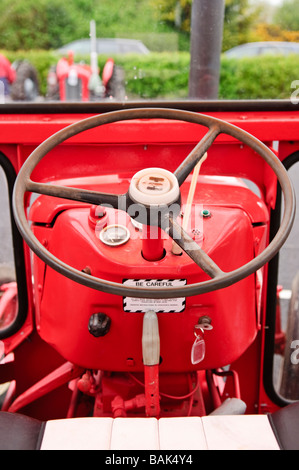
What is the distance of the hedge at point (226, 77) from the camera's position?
214cm

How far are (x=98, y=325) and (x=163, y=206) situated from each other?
450 millimetres

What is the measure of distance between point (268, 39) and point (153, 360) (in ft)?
4.36

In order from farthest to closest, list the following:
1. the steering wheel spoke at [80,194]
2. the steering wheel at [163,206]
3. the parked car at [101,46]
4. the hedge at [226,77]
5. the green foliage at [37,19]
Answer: the parked car at [101,46], the green foliage at [37,19], the hedge at [226,77], the steering wheel spoke at [80,194], the steering wheel at [163,206]

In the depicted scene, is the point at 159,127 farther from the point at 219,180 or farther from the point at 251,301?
the point at 251,301

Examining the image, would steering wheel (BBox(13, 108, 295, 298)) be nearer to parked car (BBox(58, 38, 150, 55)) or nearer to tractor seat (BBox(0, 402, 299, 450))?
tractor seat (BBox(0, 402, 299, 450))

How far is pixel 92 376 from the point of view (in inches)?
62.1

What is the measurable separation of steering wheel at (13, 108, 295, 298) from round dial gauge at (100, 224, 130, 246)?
20 centimetres

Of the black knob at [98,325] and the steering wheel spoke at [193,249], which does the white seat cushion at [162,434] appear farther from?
the steering wheel spoke at [193,249]

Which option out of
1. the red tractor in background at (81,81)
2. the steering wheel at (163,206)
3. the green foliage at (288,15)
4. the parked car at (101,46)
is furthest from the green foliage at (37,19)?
the red tractor in background at (81,81)

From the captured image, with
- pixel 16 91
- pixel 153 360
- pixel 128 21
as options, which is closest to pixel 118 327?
pixel 153 360

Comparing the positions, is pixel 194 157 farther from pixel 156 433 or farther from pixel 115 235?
pixel 156 433

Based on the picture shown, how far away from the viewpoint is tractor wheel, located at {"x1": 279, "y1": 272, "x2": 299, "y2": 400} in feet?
6.03

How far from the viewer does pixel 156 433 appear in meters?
1.11

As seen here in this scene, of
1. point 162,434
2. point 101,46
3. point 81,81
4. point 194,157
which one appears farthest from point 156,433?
point 101,46
